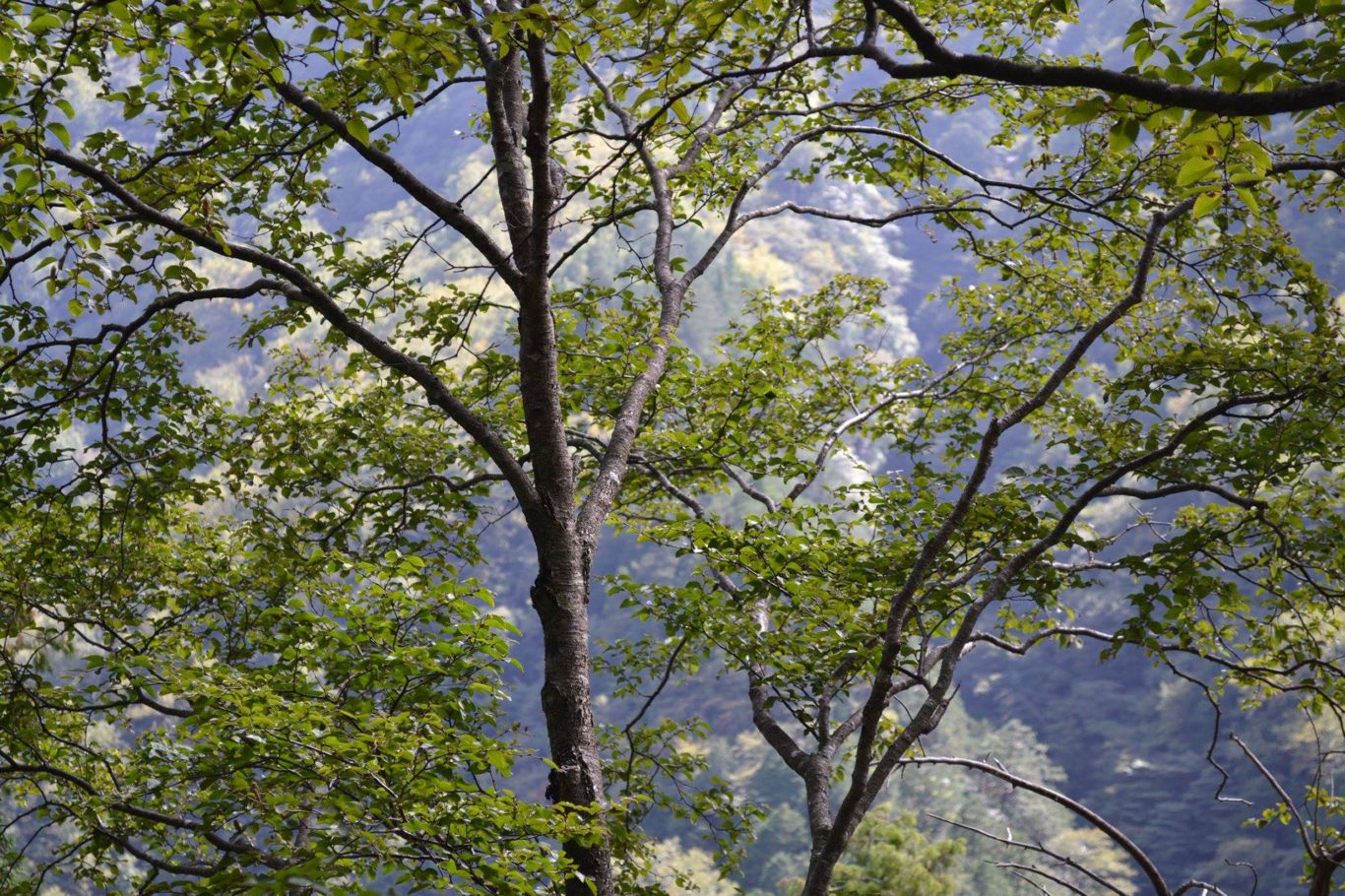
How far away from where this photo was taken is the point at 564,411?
722 centimetres

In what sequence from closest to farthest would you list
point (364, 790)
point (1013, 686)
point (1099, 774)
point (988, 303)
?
point (364, 790)
point (988, 303)
point (1099, 774)
point (1013, 686)

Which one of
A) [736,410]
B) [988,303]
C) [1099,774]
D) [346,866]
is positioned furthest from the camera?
[1099,774]

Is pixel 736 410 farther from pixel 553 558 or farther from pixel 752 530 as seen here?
pixel 553 558

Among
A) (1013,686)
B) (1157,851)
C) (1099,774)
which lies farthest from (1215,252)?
(1013,686)

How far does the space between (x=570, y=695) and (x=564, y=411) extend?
3.16m

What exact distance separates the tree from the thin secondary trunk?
0.05 feet

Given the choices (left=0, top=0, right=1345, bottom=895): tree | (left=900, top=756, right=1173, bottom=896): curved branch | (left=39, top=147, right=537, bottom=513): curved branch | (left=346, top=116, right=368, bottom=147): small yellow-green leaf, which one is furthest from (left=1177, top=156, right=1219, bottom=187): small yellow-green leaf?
(left=39, top=147, right=537, bottom=513): curved branch

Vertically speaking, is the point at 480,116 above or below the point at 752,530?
above

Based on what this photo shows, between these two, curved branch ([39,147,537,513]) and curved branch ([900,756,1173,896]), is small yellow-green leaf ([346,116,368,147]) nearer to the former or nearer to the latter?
curved branch ([39,147,537,513])

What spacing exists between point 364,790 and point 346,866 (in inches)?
23.7

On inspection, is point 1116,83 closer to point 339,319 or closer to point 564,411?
point 339,319

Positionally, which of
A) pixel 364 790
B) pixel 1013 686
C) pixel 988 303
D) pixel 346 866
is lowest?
pixel 346 866

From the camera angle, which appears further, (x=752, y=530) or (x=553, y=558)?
(x=752, y=530)

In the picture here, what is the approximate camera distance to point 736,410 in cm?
680
